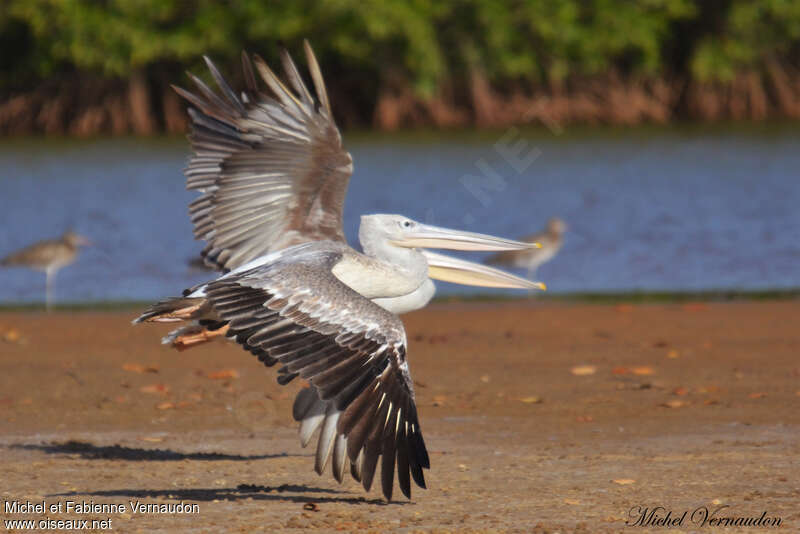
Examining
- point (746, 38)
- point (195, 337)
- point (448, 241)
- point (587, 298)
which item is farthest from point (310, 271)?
point (746, 38)

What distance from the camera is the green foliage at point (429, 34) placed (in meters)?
32.0

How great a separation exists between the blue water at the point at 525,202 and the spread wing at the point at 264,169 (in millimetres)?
6385

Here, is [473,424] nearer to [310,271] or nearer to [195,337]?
[195,337]

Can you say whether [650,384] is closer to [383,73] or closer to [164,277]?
[164,277]

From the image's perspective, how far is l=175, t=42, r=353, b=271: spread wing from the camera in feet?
21.1

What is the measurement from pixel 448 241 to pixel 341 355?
1785 mm

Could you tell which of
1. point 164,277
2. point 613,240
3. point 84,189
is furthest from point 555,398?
point 84,189

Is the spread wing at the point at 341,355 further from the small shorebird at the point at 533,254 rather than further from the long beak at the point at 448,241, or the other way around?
the small shorebird at the point at 533,254

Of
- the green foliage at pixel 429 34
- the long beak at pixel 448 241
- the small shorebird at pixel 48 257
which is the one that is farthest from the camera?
the green foliage at pixel 429 34

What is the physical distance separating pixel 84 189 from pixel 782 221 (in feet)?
36.5

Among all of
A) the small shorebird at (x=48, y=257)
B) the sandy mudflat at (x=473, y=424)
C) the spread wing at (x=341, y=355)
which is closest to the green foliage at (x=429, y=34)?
the small shorebird at (x=48, y=257)
